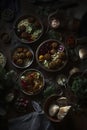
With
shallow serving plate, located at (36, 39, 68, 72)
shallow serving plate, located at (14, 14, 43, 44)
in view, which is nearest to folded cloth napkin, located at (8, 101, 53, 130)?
shallow serving plate, located at (36, 39, 68, 72)

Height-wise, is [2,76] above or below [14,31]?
below

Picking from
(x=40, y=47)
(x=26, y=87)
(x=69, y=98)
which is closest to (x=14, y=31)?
(x=40, y=47)

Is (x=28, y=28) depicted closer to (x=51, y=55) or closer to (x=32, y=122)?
(x=51, y=55)

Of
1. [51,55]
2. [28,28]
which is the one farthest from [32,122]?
A: [28,28]

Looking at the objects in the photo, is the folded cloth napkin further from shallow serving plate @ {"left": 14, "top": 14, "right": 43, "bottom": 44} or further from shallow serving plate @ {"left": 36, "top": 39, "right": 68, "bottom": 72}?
shallow serving plate @ {"left": 14, "top": 14, "right": 43, "bottom": 44}

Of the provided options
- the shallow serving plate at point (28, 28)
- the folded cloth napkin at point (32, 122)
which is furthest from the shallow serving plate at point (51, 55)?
the folded cloth napkin at point (32, 122)

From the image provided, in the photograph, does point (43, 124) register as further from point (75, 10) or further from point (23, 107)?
point (75, 10)

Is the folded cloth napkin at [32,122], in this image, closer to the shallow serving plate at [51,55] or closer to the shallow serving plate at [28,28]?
the shallow serving plate at [51,55]
